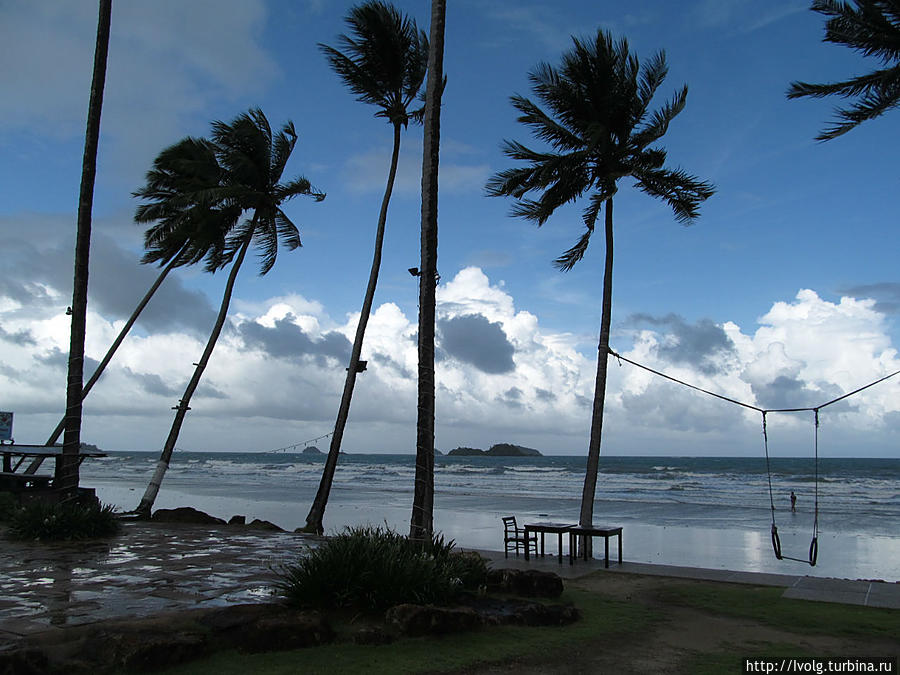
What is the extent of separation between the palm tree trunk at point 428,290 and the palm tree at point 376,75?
17.5ft

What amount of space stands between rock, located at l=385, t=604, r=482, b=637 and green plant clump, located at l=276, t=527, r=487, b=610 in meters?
0.40

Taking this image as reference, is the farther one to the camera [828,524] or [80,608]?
[828,524]

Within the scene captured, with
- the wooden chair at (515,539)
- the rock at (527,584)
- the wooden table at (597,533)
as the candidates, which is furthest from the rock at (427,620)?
the wooden chair at (515,539)

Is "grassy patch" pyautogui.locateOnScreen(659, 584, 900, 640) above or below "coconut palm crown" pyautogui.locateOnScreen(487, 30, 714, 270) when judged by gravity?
below

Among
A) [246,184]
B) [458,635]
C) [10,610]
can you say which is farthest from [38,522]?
[246,184]

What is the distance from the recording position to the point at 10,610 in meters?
6.33

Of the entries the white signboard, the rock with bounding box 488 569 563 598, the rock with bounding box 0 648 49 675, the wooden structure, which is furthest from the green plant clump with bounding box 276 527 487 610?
the white signboard

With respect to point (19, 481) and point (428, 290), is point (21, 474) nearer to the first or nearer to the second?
point (19, 481)

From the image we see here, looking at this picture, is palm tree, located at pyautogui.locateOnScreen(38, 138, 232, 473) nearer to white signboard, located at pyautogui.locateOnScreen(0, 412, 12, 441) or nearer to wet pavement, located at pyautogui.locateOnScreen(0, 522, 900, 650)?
white signboard, located at pyautogui.locateOnScreen(0, 412, 12, 441)

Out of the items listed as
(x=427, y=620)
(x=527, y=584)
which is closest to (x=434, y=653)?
(x=427, y=620)

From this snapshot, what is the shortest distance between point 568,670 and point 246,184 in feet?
49.7

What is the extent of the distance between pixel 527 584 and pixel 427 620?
224cm

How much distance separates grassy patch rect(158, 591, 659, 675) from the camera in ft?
16.7

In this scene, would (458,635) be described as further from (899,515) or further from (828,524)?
(899,515)
